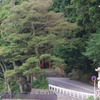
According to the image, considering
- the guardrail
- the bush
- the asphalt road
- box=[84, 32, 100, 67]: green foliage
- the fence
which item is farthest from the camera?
the bush

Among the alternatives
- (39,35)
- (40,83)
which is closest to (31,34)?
(39,35)

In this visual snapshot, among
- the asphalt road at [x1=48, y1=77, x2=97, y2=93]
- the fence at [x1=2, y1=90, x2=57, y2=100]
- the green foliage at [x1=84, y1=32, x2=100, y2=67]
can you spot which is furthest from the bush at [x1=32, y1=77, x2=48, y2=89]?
the green foliage at [x1=84, y1=32, x2=100, y2=67]

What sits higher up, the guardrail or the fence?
the guardrail

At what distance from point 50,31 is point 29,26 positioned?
7.93 feet

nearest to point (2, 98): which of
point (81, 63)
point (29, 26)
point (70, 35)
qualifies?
point (29, 26)

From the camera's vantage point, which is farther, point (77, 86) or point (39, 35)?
point (77, 86)

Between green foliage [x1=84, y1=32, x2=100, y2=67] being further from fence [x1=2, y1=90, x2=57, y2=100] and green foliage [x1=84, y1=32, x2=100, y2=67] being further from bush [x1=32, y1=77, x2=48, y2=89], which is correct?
bush [x1=32, y1=77, x2=48, y2=89]

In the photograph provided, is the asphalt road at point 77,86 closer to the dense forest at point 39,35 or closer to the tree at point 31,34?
the dense forest at point 39,35

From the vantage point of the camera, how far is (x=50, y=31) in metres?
27.0

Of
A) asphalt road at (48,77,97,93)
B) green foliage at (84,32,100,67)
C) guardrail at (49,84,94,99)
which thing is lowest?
asphalt road at (48,77,97,93)

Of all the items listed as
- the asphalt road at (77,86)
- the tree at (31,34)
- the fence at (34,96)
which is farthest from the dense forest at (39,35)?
the asphalt road at (77,86)

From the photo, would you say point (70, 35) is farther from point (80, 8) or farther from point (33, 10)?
point (33, 10)

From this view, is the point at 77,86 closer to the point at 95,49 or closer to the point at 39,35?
the point at 95,49

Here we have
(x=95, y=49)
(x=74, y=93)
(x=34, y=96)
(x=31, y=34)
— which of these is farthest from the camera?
(x=31, y=34)
